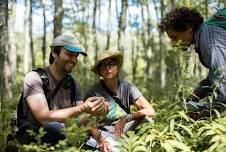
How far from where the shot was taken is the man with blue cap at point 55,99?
3.53 metres

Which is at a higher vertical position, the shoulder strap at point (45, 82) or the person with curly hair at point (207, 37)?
the person with curly hair at point (207, 37)

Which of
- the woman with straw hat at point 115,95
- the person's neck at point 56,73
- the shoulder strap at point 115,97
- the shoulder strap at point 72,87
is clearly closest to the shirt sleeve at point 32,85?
the person's neck at point 56,73

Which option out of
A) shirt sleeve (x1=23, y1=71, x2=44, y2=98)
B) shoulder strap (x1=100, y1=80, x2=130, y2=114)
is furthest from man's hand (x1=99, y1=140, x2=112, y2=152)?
shoulder strap (x1=100, y1=80, x2=130, y2=114)

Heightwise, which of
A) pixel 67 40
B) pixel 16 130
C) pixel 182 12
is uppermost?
pixel 182 12

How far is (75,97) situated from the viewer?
13.7 ft

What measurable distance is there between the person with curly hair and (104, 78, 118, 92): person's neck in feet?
3.73

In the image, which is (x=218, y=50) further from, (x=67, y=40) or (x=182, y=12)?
(x=67, y=40)

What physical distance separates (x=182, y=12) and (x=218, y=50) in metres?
0.69

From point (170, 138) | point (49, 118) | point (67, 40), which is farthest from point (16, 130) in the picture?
point (170, 138)

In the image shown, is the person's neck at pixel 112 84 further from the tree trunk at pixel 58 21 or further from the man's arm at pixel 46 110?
the tree trunk at pixel 58 21

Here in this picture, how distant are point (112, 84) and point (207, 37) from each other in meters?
1.70

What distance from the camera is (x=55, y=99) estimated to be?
13.1 ft

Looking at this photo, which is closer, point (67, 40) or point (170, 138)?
point (170, 138)

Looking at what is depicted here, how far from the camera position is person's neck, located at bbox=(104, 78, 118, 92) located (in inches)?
182
